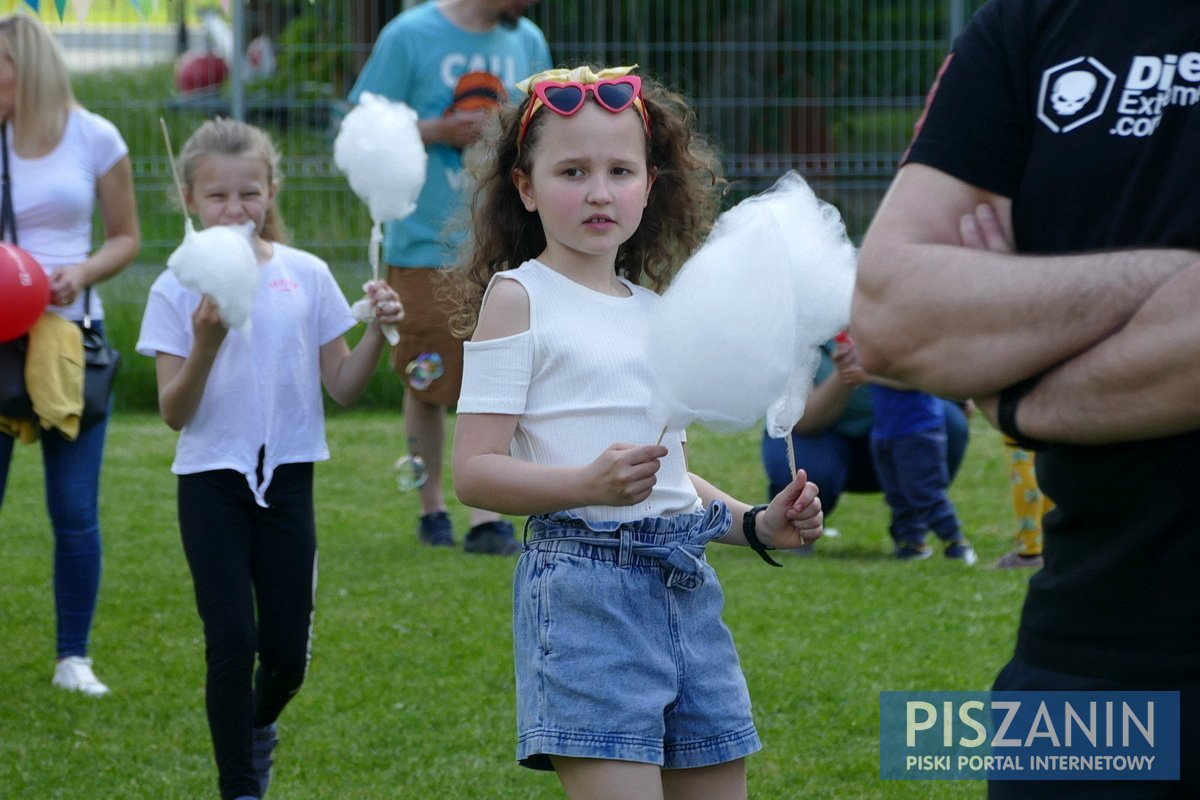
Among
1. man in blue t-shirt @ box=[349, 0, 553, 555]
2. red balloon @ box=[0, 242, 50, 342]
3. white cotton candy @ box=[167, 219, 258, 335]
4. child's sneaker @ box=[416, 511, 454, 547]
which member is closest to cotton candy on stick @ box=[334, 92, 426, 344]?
white cotton candy @ box=[167, 219, 258, 335]

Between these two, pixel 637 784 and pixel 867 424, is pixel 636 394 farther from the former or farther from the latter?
pixel 867 424

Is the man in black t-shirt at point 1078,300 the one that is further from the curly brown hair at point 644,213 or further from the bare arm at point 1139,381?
the curly brown hair at point 644,213

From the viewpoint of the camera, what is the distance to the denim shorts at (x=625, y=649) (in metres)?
2.54

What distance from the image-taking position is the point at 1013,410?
195 cm

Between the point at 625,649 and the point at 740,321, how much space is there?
580mm

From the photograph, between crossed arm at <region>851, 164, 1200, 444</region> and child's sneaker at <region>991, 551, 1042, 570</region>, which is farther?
child's sneaker at <region>991, 551, 1042, 570</region>

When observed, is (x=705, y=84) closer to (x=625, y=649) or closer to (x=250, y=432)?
(x=250, y=432)

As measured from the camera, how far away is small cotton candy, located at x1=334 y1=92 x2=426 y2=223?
421 cm

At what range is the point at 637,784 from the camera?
251cm

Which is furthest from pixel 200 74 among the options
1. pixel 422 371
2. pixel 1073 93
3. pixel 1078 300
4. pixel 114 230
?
pixel 1078 300

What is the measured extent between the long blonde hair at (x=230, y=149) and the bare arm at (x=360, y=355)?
38 cm

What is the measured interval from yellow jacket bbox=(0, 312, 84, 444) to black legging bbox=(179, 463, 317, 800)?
0.99m

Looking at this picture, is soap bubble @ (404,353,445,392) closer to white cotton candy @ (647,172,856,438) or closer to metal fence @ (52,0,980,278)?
white cotton candy @ (647,172,856,438)

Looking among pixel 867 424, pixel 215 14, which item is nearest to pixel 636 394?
pixel 867 424
